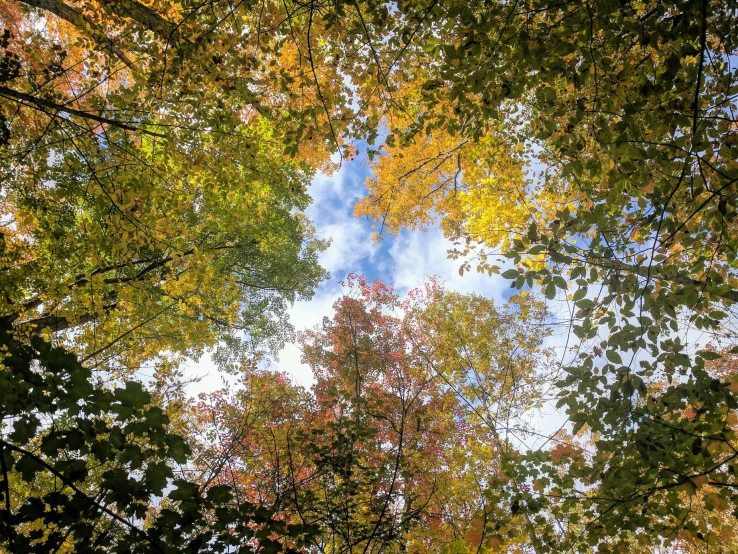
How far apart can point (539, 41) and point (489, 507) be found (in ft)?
12.8

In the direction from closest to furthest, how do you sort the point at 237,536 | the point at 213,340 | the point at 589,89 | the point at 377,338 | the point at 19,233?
the point at 237,536, the point at 589,89, the point at 213,340, the point at 19,233, the point at 377,338

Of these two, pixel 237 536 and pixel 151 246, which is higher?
pixel 151 246

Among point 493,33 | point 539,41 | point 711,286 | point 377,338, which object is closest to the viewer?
point 711,286

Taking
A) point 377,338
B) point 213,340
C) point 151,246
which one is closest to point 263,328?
point 377,338

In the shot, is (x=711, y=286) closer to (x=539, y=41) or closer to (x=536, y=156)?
(x=539, y=41)

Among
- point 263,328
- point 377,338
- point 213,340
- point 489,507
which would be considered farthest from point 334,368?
point 489,507

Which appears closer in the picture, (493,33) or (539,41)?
(539,41)

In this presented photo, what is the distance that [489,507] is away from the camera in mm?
3480

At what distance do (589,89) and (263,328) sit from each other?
34.0ft

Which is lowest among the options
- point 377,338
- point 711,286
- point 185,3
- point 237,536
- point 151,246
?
point 237,536

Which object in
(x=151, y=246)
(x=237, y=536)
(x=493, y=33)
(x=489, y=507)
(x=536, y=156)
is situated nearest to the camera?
(x=237, y=536)

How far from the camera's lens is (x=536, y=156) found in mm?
5836

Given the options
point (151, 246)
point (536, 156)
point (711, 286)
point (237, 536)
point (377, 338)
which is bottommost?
point (237, 536)

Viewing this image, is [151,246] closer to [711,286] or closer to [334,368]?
[711,286]
